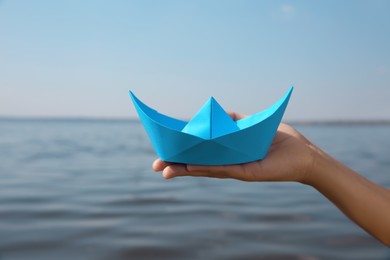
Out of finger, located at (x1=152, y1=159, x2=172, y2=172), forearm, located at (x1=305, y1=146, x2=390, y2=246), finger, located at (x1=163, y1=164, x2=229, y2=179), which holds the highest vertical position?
finger, located at (x1=152, y1=159, x2=172, y2=172)

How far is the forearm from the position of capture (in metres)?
1.65

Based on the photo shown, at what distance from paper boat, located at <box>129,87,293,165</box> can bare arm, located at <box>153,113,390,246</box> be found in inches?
1.8

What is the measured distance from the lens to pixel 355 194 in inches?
64.9

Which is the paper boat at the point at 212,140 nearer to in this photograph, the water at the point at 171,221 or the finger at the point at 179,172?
the finger at the point at 179,172

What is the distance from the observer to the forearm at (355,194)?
1.65 meters

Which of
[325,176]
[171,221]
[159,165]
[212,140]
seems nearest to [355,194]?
[325,176]

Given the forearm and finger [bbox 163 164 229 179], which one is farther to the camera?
the forearm

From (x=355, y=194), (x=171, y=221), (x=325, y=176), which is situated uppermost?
(x=171, y=221)

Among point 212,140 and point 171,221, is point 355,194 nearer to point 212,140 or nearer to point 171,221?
point 212,140

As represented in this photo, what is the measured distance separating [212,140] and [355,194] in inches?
28.6

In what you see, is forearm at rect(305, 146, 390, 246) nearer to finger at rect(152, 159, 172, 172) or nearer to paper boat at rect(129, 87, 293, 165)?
paper boat at rect(129, 87, 293, 165)

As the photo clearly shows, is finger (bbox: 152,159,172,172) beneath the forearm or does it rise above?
above

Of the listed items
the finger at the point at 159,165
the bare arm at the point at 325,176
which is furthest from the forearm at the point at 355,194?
the finger at the point at 159,165

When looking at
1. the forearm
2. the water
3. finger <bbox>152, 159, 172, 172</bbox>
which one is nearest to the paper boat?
finger <bbox>152, 159, 172, 172</bbox>
